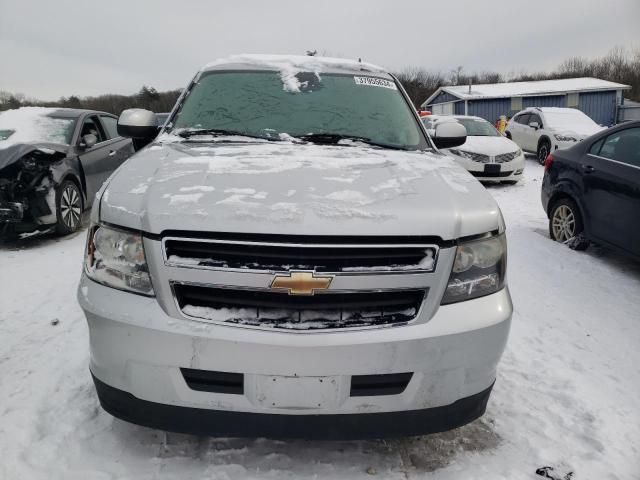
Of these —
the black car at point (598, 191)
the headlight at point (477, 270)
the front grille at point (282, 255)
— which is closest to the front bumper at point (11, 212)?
the front grille at point (282, 255)

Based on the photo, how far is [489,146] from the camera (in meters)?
9.89

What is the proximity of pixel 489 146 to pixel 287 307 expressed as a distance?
30.7 ft

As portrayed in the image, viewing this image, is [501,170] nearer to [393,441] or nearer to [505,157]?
[505,157]

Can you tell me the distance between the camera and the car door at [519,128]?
569 inches

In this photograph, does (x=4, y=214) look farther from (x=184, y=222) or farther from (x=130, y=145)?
(x=184, y=222)

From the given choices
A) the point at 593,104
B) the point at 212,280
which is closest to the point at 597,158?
the point at 212,280

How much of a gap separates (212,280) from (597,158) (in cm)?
489

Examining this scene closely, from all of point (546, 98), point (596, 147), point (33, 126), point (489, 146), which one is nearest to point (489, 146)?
point (489, 146)

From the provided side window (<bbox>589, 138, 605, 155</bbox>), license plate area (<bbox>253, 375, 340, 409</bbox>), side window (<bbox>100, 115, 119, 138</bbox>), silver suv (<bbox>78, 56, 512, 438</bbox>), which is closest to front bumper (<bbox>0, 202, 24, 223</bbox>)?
side window (<bbox>100, 115, 119, 138</bbox>)

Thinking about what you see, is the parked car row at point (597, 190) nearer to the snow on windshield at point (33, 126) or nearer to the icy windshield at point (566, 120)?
the snow on windshield at point (33, 126)

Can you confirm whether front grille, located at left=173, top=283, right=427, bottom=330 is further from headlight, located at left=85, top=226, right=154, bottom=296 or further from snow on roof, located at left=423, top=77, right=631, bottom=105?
snow on roof, located at left=423, top=77, right=631, bottom=105

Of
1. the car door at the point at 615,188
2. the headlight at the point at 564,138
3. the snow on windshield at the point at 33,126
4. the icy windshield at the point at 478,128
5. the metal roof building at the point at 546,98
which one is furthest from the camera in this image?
the metal roof building at the point at 546,98

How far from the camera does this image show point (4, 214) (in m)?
5.08

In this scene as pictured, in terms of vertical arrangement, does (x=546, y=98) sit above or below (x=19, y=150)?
above
